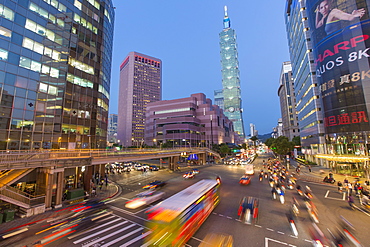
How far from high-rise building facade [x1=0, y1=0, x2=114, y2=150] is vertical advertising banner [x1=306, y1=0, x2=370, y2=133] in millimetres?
59221

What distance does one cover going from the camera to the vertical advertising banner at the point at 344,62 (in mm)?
36125

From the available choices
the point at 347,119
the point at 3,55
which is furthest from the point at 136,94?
the point at 347,119

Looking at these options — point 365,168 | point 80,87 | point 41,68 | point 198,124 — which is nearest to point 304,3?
point 365,168

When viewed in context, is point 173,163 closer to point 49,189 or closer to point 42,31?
point 49,189

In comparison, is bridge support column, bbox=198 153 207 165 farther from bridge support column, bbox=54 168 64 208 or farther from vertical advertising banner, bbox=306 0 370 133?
bridge support column, bbox=54 168 64 208

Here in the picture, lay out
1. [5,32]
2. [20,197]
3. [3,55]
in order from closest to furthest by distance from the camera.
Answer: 1. [20,197]
2. [3,55]
3. [5,32]

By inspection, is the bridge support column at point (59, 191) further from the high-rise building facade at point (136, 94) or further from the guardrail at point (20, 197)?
the high-rise building facade at point (136, 94)

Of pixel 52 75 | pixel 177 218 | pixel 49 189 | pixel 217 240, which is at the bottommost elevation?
pixel 217 240

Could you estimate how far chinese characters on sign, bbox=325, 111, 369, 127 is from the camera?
119 feet

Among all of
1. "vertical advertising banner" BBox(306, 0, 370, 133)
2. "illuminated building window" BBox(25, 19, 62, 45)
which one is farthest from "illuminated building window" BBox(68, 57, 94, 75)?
"vertical advertising banner" BBox(306, 0, 370, 133)

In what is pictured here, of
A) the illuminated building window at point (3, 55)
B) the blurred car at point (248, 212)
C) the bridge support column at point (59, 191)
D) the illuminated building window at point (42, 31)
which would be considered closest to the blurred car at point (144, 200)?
the bridge support column at point (59, 191)

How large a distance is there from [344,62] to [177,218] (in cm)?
5269

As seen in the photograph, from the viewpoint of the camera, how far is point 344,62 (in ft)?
127

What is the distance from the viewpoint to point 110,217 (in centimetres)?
1667
